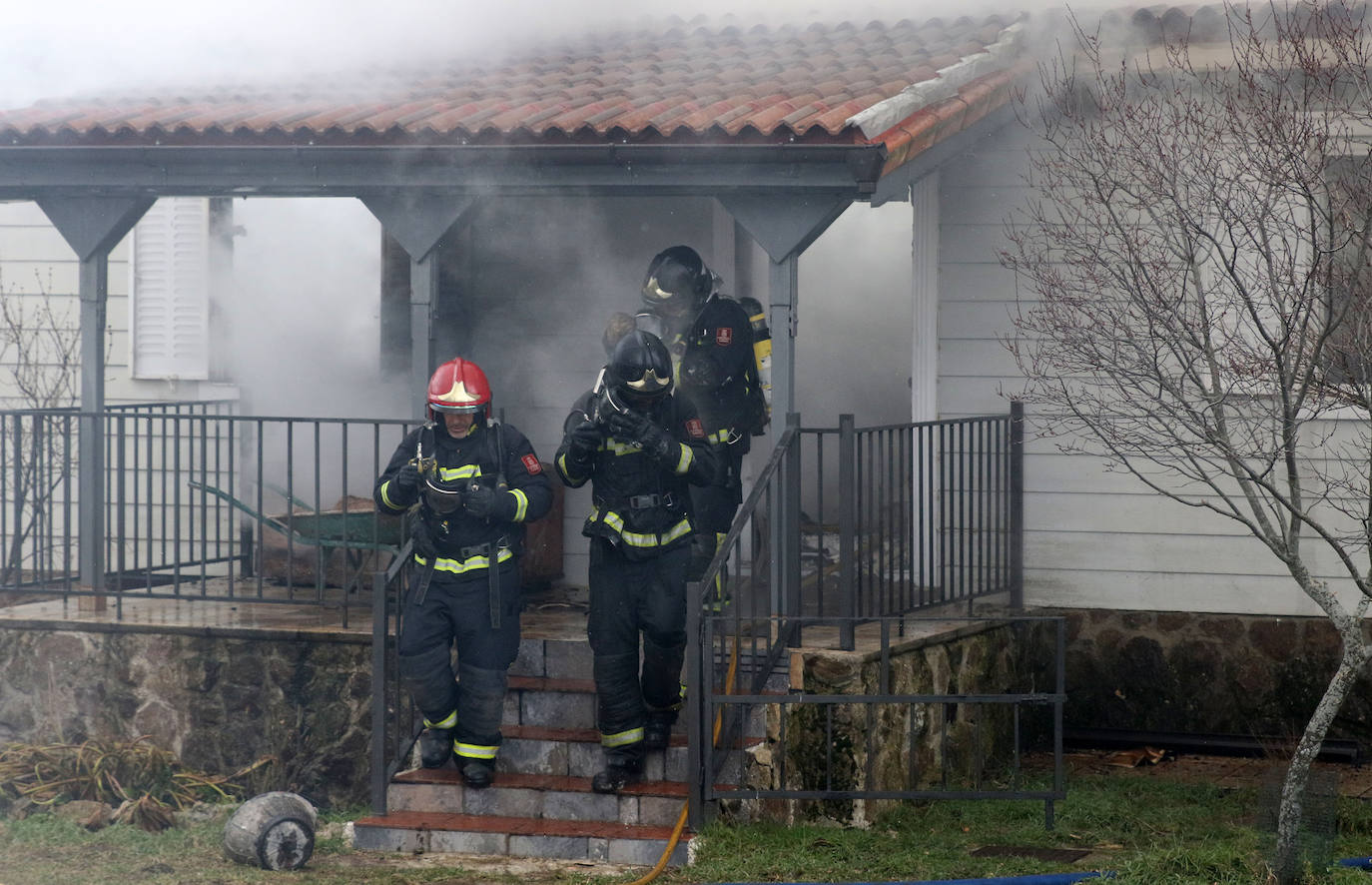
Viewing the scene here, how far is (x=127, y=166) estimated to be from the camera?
855 centimetres

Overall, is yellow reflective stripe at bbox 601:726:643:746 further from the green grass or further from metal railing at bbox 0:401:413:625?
metal railing at bbox 0:401:413:625

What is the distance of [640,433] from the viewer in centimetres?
693

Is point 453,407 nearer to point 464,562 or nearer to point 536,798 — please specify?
point 464,562

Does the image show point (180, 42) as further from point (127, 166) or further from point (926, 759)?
point (926, 759)

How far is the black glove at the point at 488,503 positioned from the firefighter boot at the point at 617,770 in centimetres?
119

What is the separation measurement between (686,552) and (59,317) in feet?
21.0

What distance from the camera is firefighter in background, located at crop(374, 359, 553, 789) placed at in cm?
719

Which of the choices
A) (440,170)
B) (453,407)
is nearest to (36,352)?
(440,170)

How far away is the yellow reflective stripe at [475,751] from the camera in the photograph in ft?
23.8

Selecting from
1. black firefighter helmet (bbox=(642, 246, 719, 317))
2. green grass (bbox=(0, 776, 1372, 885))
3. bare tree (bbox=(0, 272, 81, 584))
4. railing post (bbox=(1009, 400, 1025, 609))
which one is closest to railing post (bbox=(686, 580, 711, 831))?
green grass (bbox=(0, 776, 1372, 885))

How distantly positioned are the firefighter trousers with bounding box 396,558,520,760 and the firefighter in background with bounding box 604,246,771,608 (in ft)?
4.20

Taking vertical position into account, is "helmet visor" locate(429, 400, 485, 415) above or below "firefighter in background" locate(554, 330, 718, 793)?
above

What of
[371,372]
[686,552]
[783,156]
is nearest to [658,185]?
[783,156]

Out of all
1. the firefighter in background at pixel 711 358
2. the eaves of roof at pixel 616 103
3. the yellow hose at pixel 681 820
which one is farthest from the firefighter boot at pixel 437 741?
the eaves of roof at pixel 616 103
